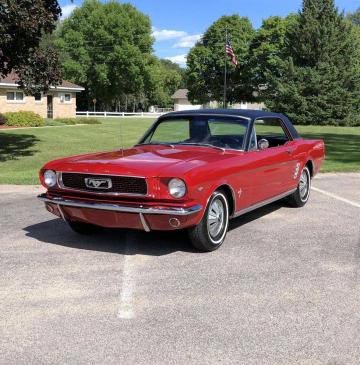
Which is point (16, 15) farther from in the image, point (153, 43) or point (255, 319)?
point (153, 43)

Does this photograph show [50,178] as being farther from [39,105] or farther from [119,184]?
[39,105]

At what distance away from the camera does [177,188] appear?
507 centimetres

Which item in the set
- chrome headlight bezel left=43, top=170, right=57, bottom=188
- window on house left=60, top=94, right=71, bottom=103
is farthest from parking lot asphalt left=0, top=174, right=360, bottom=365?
window on house left=60, top=94, right=71, bottom=103

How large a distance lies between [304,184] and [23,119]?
3015 cm

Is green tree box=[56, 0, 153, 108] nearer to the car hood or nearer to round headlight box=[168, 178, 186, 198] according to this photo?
the car hood

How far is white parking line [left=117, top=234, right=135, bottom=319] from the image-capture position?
3920 mm

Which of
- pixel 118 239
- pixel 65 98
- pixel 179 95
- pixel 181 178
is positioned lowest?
pixel 118 239

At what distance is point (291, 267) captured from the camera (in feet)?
16.6

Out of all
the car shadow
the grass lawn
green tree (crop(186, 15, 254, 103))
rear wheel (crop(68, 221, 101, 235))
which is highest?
green tree (crop(186, 15, 254, 103))

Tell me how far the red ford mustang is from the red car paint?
0.03ft

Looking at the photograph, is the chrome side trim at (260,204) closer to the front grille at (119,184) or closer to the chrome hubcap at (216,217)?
the chrome hubcap at (216,217)

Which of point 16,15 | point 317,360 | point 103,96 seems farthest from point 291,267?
point 103,96

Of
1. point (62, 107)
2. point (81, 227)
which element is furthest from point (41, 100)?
point (81, 227)

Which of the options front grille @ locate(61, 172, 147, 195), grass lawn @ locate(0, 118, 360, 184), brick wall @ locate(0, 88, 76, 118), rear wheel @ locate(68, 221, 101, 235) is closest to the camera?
front grille @ locate(61, 172, 147, 195)
